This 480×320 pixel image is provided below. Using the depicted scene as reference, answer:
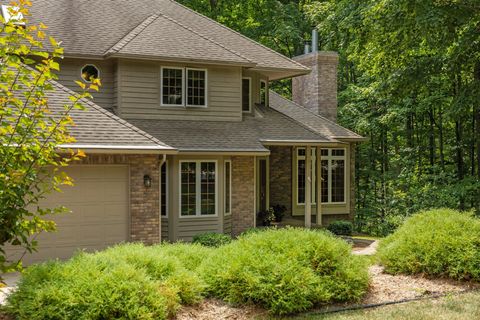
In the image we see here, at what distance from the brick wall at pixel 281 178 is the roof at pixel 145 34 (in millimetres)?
2836

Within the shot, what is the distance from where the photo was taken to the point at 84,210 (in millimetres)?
12492

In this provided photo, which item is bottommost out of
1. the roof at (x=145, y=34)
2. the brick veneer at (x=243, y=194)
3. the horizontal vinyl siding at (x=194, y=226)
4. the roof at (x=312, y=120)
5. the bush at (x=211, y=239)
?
the bush at (x=211, y=239)

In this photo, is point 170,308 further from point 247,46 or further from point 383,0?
point 247,46

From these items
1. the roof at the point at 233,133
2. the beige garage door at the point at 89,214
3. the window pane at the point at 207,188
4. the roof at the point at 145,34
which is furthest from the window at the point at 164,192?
the roof at the point at 145,34

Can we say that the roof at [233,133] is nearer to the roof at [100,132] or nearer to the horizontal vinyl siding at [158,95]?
the horizontal vinyl siding at [158,95]

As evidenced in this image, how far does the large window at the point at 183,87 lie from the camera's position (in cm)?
1667

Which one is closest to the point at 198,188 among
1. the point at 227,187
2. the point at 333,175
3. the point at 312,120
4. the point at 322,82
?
the point at 227,187

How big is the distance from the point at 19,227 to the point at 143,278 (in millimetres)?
2335

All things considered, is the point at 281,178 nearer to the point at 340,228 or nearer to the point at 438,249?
the point at 340,228

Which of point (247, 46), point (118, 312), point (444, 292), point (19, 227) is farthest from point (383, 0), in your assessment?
point (19, 227)

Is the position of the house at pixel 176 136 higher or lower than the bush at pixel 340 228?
higher

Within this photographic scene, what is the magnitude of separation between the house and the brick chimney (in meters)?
1.20

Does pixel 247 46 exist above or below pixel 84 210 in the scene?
above

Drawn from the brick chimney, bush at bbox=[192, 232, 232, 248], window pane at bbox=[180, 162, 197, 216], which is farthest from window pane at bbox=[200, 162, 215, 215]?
the brick chimney
